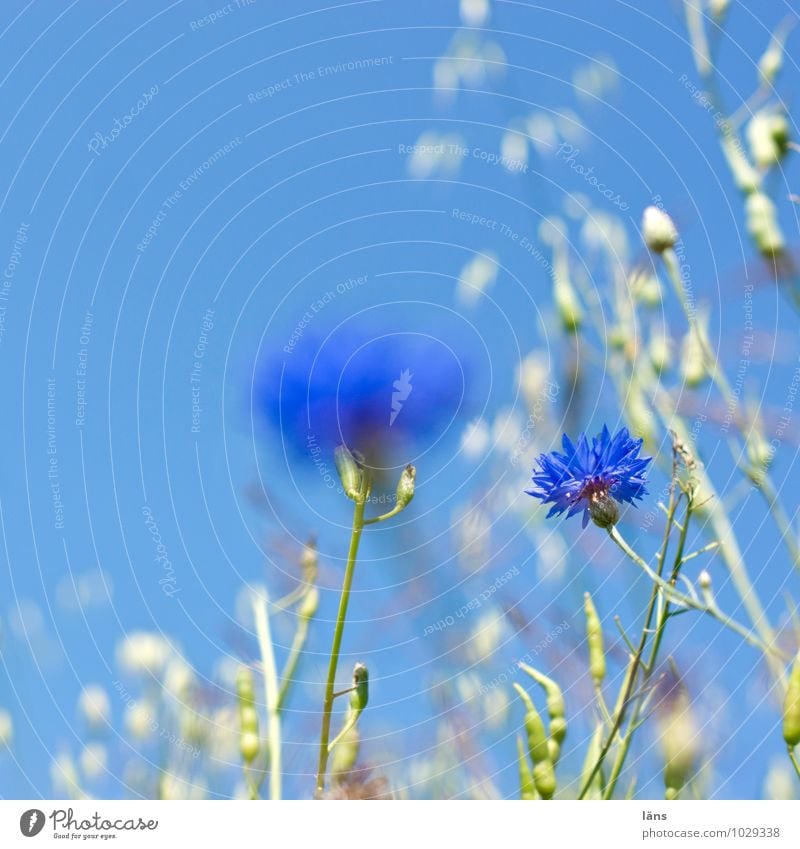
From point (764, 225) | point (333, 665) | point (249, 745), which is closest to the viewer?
point (333, 665)

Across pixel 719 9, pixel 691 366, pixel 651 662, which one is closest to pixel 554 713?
pixel 651 662

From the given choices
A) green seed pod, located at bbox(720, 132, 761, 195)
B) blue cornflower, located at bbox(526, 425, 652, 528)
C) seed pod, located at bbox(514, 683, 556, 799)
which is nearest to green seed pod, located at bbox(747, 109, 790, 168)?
green seed pod, located at bbox(720, 132, 761, 195)

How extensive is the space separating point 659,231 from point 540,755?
64 cm

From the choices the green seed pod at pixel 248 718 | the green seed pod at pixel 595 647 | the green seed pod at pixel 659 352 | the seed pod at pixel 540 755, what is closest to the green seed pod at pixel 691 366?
the green seed pod at pixel 659 352

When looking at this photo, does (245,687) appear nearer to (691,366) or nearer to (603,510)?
(603,510)

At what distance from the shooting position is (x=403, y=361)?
1.10m

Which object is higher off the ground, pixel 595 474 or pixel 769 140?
pixel 769 140

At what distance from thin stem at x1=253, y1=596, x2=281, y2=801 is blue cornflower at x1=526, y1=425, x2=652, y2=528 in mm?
276

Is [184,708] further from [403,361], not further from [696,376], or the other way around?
[696,376]

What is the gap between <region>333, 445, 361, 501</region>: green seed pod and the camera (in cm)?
94

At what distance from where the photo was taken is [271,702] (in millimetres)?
920

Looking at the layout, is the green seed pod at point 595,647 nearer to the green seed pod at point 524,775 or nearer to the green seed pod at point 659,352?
the green seed pod at point 524,775

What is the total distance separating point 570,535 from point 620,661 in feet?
0.60
